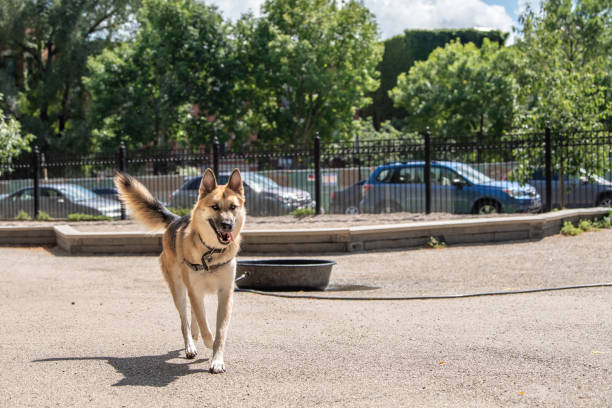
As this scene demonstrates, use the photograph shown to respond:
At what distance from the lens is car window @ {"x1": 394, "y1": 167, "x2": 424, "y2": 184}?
16375 mm

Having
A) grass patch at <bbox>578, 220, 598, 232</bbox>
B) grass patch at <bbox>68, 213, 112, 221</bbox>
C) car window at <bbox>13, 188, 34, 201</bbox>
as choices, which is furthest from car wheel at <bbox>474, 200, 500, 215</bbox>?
car window at <bbox>13, 188, 34, 201</bbox>

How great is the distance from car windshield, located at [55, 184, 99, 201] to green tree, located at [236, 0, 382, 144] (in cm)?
1604

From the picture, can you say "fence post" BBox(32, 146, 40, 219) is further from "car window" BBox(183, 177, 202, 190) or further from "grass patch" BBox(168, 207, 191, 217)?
"car window" BBox(183, 177, 202, 190)

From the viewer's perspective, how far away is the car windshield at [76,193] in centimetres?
1905

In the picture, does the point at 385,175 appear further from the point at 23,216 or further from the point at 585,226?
the point at 23,216

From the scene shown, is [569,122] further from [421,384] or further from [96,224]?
[421,384]

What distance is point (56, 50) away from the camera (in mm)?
41562

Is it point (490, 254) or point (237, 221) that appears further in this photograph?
point (490, 254)

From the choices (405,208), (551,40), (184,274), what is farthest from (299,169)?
(551,40)

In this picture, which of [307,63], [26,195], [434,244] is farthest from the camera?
[307,63]

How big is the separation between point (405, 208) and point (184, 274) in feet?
37.8

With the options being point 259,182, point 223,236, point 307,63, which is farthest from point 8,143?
point 307,63

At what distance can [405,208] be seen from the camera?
1659 centimetres

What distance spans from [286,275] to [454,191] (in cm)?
830
